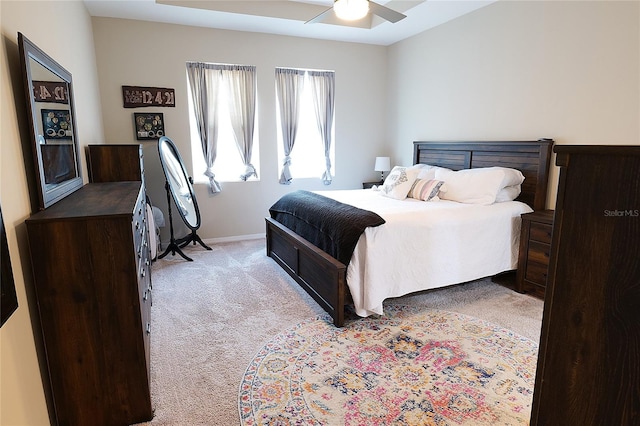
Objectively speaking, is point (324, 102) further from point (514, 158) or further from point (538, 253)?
point (538, 253)

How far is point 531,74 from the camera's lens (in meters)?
3.62

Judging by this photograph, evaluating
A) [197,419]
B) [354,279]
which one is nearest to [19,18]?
[197,419]

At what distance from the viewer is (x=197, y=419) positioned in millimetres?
1854

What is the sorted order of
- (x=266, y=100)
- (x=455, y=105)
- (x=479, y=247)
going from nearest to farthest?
1. (x=479, y=247)
2. (x=455, y=105)
3. (x=266, y=100)

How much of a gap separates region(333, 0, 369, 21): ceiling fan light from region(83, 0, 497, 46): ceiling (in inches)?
53.7

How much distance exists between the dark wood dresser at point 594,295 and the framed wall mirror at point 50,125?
2.09 metres

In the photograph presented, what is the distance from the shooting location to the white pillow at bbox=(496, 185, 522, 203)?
3.61 metres

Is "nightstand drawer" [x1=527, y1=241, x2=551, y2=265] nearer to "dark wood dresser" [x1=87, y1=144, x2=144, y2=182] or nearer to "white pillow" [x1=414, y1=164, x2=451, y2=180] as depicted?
"white pillow" [x1=414, y1=164, x2=451, y2=180]

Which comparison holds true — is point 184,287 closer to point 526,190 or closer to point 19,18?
point 19,18

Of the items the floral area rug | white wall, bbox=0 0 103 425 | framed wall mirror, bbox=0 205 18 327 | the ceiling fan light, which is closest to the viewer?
framed wall mirror, bbox=0 205 18 327

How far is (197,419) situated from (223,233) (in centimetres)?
340

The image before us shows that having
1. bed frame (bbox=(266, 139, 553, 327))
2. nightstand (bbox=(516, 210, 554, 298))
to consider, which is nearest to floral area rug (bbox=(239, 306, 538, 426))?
bed frame (bbox=(266, 139, 553, 327))

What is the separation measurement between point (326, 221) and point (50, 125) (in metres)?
1.92

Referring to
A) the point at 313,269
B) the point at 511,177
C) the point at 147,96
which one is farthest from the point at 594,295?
the point at 147,96
